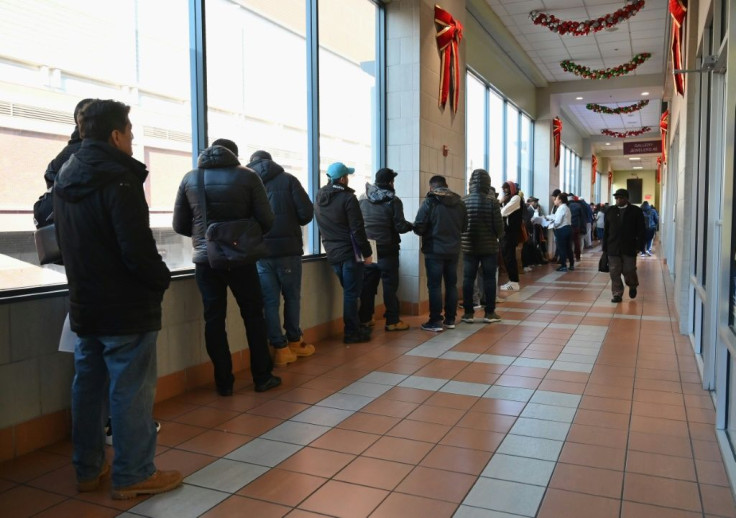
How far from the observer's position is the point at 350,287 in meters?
5.21

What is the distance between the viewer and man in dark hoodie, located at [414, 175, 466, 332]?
5773mm

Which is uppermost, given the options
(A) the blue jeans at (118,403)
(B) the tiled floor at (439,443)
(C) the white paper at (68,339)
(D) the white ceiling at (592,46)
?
(D) the white ceiling at (592,46)

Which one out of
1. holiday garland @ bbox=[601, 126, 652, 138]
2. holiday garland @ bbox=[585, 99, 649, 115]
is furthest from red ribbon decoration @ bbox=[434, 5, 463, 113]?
holiday garland @ bbox=[601, 126, 652, 138]

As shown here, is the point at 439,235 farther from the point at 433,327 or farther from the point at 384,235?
the point at 433,327

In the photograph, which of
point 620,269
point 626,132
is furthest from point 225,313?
point 626,132

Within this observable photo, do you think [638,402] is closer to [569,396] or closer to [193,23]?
[569,396]

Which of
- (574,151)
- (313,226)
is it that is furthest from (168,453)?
(574,151)

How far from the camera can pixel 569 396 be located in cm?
377

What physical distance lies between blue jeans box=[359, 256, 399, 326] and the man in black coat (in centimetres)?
300

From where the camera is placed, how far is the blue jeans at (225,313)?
376 cm

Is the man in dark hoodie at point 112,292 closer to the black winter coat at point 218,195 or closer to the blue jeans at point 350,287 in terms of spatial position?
the black winter coat at point 218,195

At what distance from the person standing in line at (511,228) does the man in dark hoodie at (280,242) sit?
466cm

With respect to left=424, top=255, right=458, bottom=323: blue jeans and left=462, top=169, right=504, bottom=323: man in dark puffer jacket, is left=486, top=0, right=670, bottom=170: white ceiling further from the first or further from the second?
left=424, top=255, right=458, bottom=323: blue jeans

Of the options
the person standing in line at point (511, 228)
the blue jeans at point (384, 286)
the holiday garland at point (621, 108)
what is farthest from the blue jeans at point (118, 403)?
the holiday garland at point (621, 108)
